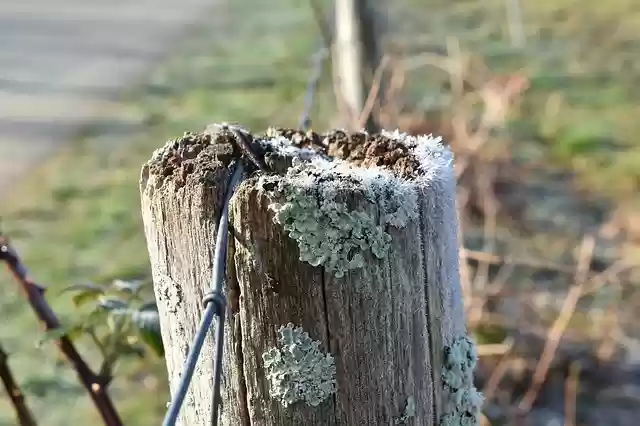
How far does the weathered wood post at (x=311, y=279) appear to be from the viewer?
2.62 ft

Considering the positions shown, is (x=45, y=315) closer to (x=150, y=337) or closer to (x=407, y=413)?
(x=150, y=337)

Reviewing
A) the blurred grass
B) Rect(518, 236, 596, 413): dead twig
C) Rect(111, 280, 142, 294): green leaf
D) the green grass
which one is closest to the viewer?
Rect(111, 280, 142, 294): green leaf

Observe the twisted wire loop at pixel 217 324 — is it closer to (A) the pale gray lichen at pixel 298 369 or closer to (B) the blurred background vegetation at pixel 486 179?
(A) the pale gray lichen at pixel 298 369

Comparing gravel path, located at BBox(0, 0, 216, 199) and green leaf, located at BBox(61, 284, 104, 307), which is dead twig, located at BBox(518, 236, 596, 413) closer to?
green leaf, located at BBox(61, 284, 104, 307)

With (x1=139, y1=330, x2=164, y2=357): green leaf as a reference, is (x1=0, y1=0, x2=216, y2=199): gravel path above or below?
above

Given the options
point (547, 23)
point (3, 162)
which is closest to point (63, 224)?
point (3, 162)

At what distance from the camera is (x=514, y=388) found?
3.07 meters

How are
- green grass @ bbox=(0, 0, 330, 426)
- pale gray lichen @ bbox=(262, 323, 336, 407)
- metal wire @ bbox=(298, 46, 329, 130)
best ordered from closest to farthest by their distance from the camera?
pale gray lichen @ bbox=(262, 323, 336, 407), metal wire @ bbox=(298, 46, 329, 130), green grass @ bbox=(0, 0, 330, 426)

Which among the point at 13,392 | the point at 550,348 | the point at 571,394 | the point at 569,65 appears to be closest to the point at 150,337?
the point at 13,392

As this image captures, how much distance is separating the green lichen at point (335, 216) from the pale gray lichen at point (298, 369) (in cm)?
10

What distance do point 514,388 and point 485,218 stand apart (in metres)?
1.20

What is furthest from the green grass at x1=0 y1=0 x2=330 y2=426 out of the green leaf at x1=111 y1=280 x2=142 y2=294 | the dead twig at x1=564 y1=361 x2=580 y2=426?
the dead twig at x1=564 y1=361 x2=580 y2=426

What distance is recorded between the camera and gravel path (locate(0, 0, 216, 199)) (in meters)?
5.49

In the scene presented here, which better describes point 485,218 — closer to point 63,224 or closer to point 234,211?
point 63,224
